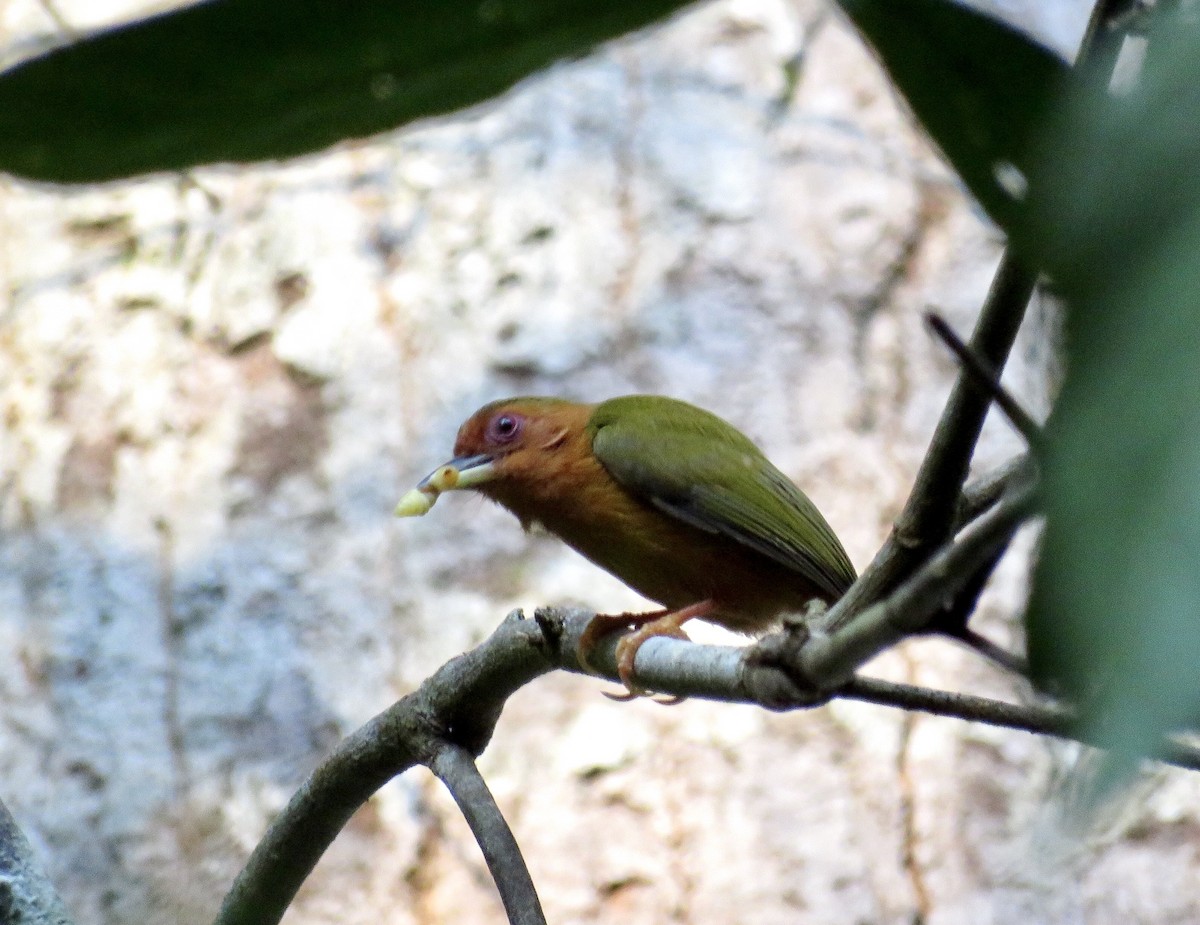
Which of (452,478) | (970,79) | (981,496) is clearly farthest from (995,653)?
(452,478)

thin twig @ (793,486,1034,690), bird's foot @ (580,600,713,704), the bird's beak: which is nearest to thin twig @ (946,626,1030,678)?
thin twig @ (793,486,1034,690)

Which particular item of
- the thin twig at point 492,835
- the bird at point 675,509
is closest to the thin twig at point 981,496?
the thin twig at point 492,835

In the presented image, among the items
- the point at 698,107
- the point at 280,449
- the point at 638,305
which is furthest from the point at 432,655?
the point at 698,107

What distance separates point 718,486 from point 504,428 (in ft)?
2.06

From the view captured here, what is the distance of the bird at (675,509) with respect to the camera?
286cm

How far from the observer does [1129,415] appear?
13.9 inches

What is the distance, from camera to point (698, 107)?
5375mm

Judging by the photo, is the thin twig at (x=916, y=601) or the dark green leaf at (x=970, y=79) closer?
the dark green leaf at (x=970, y=79)

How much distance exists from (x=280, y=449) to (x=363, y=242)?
0.91 metres

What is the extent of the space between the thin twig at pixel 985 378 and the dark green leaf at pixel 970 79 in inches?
3.8

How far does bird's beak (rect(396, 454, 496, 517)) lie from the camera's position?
293 cm

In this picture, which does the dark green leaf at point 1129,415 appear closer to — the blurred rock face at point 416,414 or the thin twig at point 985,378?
the thin twig at point 985,378

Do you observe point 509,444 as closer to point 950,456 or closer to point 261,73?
point 950,456

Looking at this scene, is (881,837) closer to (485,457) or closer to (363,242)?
(485,457)
